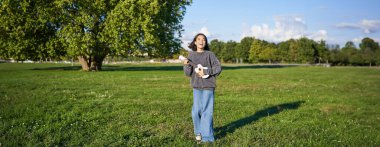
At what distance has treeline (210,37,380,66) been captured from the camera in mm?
133875

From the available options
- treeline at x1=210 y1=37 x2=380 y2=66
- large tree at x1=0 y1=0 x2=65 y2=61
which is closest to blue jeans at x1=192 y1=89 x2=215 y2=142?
large tree at x1=0 y1=0 x2=65 y2=61

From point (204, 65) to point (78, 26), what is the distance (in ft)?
129

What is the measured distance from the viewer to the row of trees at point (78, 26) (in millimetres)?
43688


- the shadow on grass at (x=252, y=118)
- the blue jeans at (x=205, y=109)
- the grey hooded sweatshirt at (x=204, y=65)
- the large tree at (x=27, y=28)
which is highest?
the large tree at (x=27, y=28)

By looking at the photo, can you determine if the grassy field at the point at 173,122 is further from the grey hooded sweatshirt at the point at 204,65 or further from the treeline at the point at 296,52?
the treeline at the point at 296,52

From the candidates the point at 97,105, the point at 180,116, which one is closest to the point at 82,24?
the point at 97,105

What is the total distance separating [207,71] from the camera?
829 cm

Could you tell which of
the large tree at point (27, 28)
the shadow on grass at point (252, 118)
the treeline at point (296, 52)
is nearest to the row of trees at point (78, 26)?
the large tree at point (27, 28)

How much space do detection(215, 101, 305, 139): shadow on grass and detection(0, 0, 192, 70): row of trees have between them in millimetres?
29895

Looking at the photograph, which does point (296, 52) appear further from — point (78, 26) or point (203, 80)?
point (203, 80)

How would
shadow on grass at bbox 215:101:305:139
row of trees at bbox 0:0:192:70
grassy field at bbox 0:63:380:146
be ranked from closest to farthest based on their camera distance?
grassy field at bbox 0:63:380:146
shadow on grass at bbox 215:101:305:139
row of trees at bbox 0:0:192:70

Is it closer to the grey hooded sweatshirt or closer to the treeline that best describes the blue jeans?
the grey hooded sweatshirt

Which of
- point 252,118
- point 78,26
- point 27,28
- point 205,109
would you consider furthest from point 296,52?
point 205,109

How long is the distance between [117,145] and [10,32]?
43.1 meters
